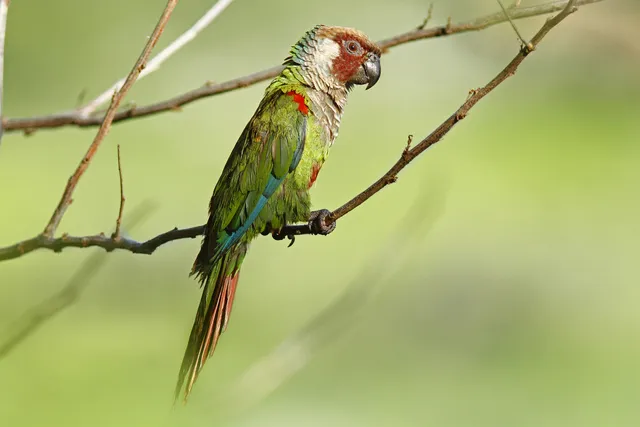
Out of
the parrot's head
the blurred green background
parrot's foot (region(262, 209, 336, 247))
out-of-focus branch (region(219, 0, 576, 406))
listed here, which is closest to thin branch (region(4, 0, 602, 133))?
the parrot's head

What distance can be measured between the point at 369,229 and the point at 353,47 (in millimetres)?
3474

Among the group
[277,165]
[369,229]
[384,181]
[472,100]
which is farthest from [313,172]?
[369,229]

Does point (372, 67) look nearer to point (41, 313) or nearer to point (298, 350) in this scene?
point (298, 350)

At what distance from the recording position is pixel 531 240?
20.2ft

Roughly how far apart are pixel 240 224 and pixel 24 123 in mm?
487

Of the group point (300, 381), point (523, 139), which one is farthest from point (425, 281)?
point (523, 139)

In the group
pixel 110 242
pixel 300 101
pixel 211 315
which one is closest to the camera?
pixel 110 242

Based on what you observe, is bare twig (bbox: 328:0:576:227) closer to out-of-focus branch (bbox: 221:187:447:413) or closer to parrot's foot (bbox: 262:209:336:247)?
parrot's foot (bbox: 262:209:336:247)

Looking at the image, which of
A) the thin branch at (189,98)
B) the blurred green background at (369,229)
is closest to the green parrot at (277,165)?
the thin branch at (189,98)

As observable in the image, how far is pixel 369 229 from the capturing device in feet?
17.6

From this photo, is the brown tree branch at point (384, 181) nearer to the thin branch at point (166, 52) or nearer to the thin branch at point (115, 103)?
the thin branch at point (115, 103)

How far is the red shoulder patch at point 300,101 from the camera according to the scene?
1770 millimetres

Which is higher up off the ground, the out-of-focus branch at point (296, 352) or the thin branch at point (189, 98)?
the thin branch at point (189, 98)

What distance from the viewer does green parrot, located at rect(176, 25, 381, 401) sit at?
1522 millimetres
